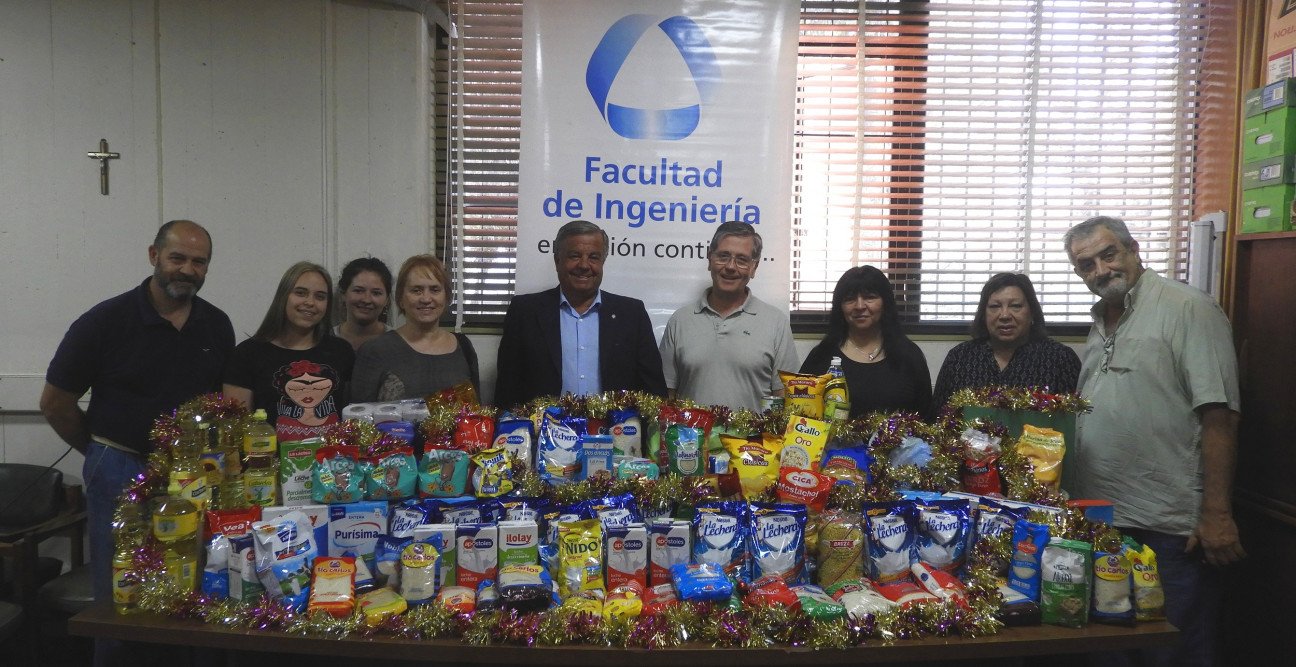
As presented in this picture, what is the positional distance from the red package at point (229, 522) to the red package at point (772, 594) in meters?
1.13

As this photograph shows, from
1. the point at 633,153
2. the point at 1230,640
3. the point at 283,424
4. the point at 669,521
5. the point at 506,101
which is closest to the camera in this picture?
the point at 669,521

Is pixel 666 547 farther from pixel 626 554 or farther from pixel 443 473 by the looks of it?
pixel 443 473

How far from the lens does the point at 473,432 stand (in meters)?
1.84

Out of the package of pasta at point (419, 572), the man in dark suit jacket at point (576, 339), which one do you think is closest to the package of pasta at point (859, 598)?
the package of pasta at point (419, 572)

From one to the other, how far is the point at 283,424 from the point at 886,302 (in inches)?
87.4

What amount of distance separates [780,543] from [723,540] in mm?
133

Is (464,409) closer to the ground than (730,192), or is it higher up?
closer to the ground

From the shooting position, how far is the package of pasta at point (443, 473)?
1698mm

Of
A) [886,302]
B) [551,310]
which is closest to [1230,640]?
[886,302]

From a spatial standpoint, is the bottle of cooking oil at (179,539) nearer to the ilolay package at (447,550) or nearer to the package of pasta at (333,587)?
the package of pasta at (333,587)

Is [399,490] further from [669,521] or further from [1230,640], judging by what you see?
[1230,640]

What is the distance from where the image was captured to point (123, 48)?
3.34 meters

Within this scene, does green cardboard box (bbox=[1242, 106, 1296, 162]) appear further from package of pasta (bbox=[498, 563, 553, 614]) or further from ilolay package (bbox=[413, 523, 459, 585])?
ilolay package (bbox=[413, 523, 459, 585])

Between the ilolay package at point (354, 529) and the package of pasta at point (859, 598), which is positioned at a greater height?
the ilolay package at point (354, 529)
